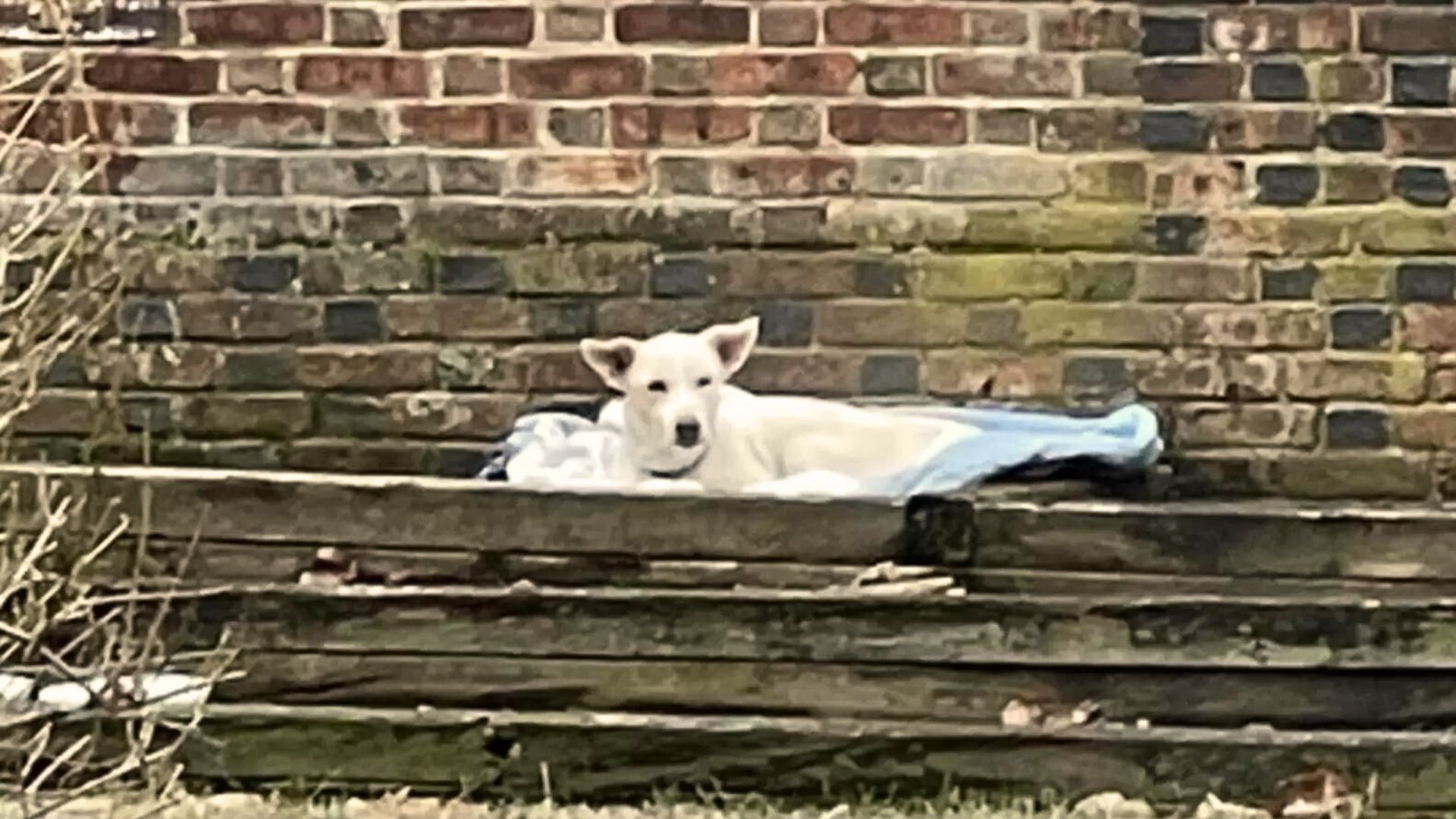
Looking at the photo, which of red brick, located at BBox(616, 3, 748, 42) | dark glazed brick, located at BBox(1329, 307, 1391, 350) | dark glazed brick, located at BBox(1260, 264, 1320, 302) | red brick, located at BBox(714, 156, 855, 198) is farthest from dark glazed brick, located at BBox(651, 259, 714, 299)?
dark glazed brick, located at BBox(1329, 307, 1391, 350)

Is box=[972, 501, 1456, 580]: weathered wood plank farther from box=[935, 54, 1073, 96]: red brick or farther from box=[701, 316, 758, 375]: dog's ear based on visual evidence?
box=[935, 54, 1073, 96]: red brick

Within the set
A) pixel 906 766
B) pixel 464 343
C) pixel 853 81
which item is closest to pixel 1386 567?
pixel 906 766

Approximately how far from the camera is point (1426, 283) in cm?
385

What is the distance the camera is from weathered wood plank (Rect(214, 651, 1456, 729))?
8.82ft

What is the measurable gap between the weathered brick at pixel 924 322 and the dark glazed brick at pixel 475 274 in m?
0.53

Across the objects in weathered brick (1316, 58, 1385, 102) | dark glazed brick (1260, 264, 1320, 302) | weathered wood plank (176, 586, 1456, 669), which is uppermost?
weathered brick (1316, 58, 1385, 102)

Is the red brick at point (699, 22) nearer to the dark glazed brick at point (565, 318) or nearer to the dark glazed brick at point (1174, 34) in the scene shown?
the dark glazed brick at point (565, 318)

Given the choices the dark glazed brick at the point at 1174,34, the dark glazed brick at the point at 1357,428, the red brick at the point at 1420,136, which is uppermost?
the dark glazed brick at the point at 1174,34

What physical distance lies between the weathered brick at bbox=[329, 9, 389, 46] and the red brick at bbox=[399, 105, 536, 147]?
123mm

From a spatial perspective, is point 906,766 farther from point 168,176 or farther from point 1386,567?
point 168,176

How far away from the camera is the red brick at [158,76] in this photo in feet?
12.8

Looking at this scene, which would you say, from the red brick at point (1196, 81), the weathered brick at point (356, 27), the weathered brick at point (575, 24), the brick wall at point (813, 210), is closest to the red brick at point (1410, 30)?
the brick wall at point (813, 210)

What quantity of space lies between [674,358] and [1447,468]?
134 centimetres

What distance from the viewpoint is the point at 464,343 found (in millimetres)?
3934
